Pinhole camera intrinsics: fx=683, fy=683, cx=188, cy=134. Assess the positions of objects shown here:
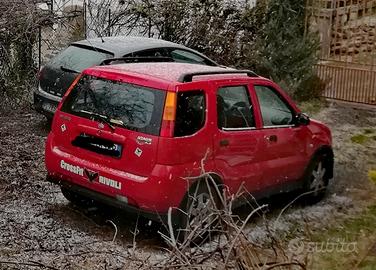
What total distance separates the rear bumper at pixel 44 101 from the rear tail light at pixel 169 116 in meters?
3.92

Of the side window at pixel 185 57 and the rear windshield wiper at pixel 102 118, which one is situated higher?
the side window at pixel 185 57

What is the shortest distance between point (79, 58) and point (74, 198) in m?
3.11

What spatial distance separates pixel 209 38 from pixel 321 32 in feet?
7.84

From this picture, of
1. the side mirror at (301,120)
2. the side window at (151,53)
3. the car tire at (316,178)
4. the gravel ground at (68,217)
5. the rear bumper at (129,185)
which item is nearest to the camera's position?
the gravel ground at (68,217)

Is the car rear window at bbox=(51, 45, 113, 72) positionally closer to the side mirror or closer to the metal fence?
the side mirror

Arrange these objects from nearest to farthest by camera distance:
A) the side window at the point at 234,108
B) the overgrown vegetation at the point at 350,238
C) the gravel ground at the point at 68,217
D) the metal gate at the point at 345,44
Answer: the overgrown vegetation at the point at 350,238, the gravel ground at the point at 68,217, the side window at the point at 234,108, the metal gate at the point at 345,44

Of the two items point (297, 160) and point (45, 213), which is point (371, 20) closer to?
point (297, 160)

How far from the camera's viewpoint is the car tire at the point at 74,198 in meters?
7.51

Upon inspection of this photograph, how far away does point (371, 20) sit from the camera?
13844 mm

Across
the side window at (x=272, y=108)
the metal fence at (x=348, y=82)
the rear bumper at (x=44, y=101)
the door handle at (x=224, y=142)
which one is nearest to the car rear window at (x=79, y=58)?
the rear bumper at (x=44, y=101)

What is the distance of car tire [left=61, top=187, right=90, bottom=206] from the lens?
296 inches

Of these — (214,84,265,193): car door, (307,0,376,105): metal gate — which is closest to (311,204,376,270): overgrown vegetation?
(214,84,265,193): car door

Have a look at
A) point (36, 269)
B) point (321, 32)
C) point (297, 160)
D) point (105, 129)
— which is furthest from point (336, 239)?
point (321, 32)

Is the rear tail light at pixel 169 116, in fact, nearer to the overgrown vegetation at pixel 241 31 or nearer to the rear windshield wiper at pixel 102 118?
the rear windshield wiper at pixel 102 118
